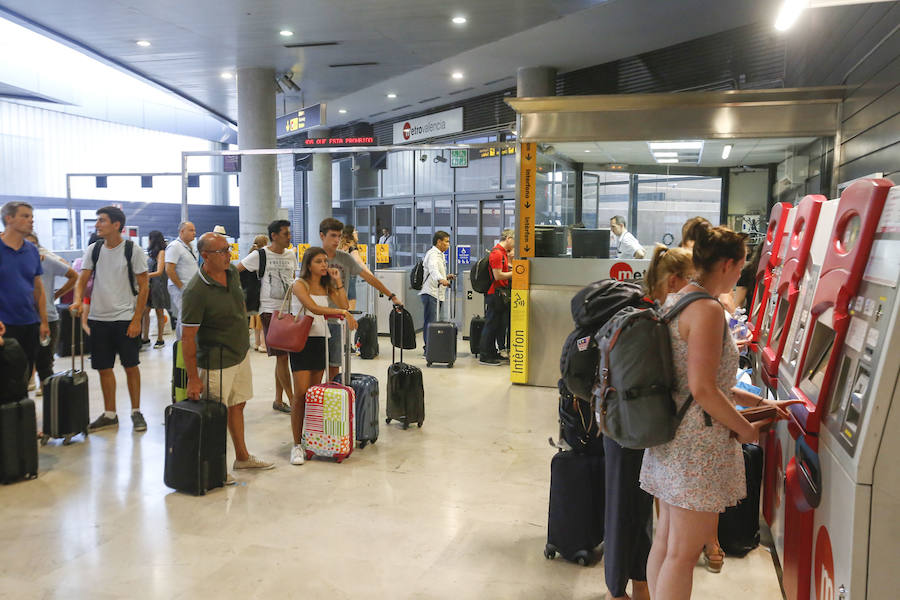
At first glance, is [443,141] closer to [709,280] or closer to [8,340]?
[8,340]

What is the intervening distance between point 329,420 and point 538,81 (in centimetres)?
742

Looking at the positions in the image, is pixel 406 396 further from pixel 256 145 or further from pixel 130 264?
pixel 256 145

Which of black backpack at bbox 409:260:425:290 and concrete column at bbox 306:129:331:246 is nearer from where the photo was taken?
black backpack at bbox 409:260:425:290

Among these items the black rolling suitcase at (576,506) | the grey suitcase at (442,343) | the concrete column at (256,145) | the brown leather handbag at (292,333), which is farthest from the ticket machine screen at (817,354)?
the concrete column at (256,145)

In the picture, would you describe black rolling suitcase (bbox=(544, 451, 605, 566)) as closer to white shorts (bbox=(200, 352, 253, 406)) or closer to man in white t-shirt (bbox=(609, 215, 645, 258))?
white shorts (bbox=(200, 352, 253, 406))

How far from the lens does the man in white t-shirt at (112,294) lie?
16.3 feet

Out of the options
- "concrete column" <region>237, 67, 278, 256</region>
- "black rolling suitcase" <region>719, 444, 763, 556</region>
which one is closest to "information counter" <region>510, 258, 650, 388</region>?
"black rolling suitcase" <region>719, 444, 763, 556</region>

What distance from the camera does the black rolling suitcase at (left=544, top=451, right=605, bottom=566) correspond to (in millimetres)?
2926

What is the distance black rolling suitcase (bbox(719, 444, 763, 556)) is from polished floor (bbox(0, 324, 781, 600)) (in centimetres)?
7

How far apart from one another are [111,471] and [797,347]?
392 cm

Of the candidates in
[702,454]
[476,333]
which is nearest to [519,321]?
[476,333]

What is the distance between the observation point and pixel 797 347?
2721 millimetres

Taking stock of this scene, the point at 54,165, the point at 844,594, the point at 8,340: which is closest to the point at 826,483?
the point at 844,594

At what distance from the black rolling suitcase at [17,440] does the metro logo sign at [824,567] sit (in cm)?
411
